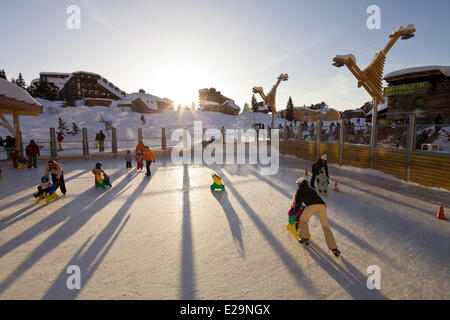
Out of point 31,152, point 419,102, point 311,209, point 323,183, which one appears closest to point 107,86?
point 31,152

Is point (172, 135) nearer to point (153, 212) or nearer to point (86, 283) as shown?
point (153, 212)

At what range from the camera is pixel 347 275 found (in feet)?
11.4

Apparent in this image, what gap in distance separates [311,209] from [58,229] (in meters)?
5.51

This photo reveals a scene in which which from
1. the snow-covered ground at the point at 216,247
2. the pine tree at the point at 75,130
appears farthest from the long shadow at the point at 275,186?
the pine tree at the point at 75,130

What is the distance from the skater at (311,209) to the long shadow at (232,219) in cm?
123

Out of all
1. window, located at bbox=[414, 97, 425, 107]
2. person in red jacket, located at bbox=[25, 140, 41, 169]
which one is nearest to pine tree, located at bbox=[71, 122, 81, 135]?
person in red jacket, located at bbox=[25, 140, 41, 169]

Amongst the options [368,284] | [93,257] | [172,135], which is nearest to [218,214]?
[93,257]

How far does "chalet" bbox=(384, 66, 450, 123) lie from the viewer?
1688cm

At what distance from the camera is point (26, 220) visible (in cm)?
564

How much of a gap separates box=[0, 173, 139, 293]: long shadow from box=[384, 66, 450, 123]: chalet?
20.5m

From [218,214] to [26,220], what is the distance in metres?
4.84

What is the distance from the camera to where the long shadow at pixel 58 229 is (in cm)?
375

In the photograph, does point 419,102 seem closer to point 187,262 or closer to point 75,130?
point 187,262

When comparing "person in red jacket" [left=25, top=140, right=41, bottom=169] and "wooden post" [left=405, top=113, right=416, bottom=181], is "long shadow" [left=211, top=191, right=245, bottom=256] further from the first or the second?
"person in red jacket" [left=25, top=140, right=41, bottom=169]
